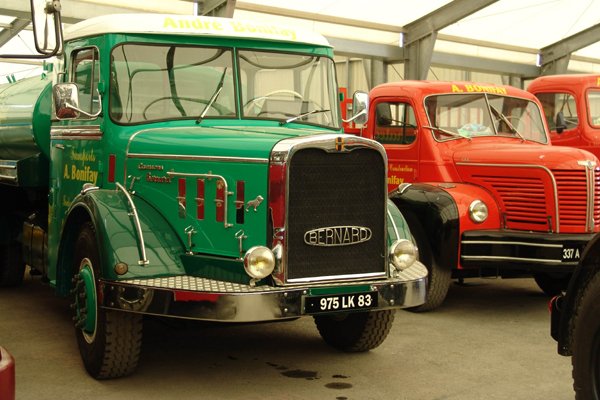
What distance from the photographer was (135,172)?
5.64 m

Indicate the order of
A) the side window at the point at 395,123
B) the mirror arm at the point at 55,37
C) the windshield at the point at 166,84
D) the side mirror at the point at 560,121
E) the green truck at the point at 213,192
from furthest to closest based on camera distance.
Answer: the side mirror at the point at 560,121
the side window at the point at 395,123
the windshield at the point at 166,84
the green truck at the point at 213,192
the mirror arm at the point at 55,37

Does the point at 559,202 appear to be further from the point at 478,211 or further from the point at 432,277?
the point at 432,277

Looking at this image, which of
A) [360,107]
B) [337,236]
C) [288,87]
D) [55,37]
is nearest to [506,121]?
[360,107]

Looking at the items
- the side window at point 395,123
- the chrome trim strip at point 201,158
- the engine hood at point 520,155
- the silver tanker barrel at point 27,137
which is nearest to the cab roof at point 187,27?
the chrome trim strip at point 201,158

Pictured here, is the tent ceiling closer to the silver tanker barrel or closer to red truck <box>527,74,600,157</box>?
red truck <box>527,74,600,157</box>

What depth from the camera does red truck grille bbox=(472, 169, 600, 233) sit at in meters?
7.48

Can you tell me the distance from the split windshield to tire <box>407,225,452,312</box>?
1.92m

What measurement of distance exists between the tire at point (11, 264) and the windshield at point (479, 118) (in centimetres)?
408

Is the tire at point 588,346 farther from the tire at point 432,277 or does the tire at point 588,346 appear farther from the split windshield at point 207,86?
the tire at point 432,277

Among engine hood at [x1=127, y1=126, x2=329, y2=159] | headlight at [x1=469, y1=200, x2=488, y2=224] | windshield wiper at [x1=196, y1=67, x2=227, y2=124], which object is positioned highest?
windshield wiper at [x1=196, y1=67, x2=227, y2=124]

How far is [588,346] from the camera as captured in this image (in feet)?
13.8

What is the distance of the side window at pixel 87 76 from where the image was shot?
5.91 m

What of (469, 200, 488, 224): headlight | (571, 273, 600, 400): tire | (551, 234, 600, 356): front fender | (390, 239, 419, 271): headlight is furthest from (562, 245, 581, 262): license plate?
(571, 273, 600, 400): tire

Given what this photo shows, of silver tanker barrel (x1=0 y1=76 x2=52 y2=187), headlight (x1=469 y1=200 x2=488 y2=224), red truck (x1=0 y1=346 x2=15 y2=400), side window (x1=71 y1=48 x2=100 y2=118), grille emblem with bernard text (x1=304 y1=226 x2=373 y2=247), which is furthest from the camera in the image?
headlight (x1=469 y1=200 x2=488 y2=224)
